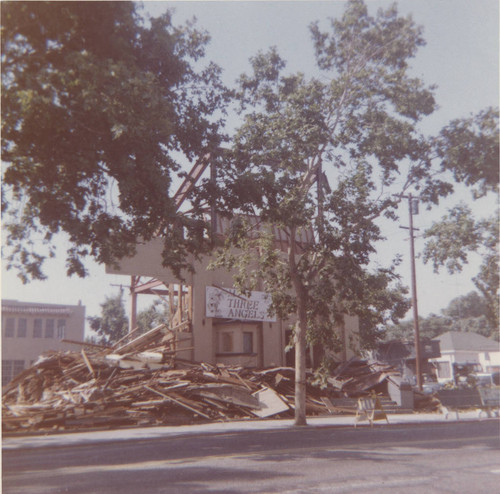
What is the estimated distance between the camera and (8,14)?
28.7 ft

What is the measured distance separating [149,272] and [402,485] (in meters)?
12.9

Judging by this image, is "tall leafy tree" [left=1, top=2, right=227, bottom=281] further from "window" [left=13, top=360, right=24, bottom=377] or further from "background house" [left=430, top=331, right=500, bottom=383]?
"background house" [left=430, top=331, right=500, bottom=383]

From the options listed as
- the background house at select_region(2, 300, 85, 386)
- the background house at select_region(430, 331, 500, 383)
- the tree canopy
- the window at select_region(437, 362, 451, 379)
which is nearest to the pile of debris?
the background house at select_region(2, 300, 85, 386)

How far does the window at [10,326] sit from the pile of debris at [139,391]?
1.21 metres

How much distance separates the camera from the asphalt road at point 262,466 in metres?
7.35

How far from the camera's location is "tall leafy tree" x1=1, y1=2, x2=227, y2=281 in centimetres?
909

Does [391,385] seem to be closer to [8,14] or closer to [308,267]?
[308,267]

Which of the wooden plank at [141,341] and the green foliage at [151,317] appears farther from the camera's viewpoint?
the green foliage at [151,317]

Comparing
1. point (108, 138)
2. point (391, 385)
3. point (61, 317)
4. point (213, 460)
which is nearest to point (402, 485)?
point (213, 460)

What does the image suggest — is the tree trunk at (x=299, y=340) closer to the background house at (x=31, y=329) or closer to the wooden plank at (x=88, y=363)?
the wooden plank at (x=88, y=363)

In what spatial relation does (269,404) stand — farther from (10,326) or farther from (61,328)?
(10,326)

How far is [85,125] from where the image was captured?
1016cm

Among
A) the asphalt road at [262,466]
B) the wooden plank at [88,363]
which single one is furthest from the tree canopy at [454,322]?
the asphalt road at [262,466]

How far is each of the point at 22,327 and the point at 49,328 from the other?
1.69ft
